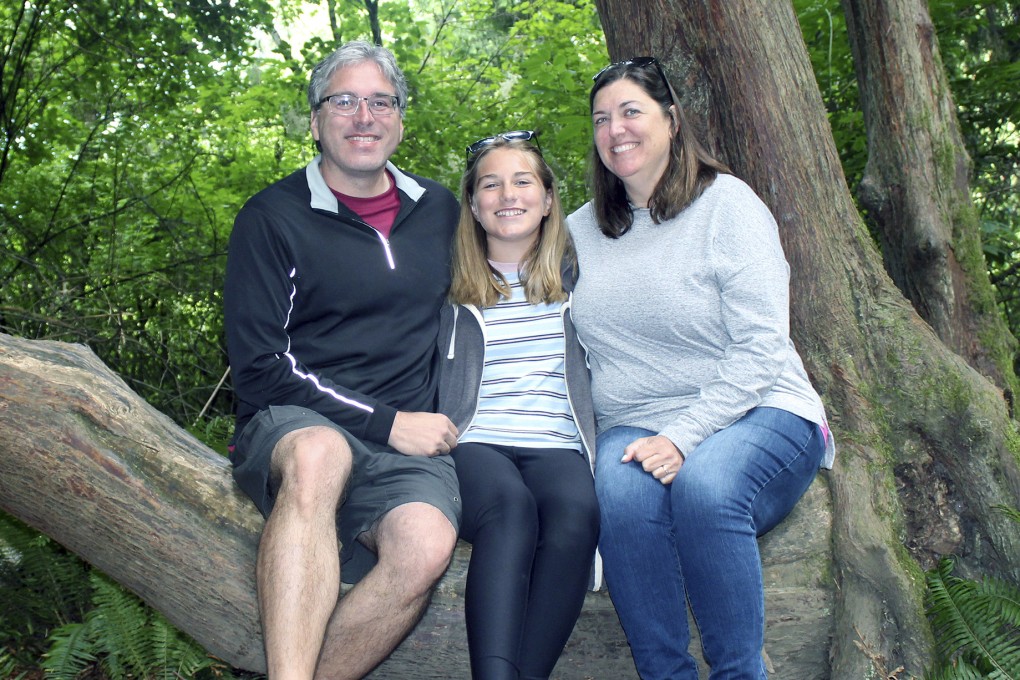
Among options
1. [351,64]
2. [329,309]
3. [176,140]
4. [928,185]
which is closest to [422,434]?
[329,309]

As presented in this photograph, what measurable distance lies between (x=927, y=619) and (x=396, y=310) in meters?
2.28

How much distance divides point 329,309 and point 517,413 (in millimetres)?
791

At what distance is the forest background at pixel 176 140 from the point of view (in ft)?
21.2

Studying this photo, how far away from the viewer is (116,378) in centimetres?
318

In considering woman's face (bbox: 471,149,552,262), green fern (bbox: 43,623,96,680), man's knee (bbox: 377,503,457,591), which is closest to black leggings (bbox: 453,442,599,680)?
man's knee (bbox: 377,503,457,591)

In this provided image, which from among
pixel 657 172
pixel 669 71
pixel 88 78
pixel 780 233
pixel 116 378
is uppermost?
pixel 88 78

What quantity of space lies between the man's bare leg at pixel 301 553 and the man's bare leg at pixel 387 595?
11 cm

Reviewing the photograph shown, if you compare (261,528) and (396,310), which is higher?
(396,310)

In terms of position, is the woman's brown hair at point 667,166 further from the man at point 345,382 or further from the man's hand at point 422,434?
the man's hand at point 422,434

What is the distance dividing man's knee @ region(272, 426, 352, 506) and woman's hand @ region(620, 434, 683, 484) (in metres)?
0.94

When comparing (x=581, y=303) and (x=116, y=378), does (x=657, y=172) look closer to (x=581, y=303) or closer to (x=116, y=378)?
(x=581, y=303)

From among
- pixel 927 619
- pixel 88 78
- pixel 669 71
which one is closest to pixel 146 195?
pixel 88 78

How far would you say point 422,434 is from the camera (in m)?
3.13

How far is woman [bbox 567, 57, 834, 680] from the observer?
109 inches
